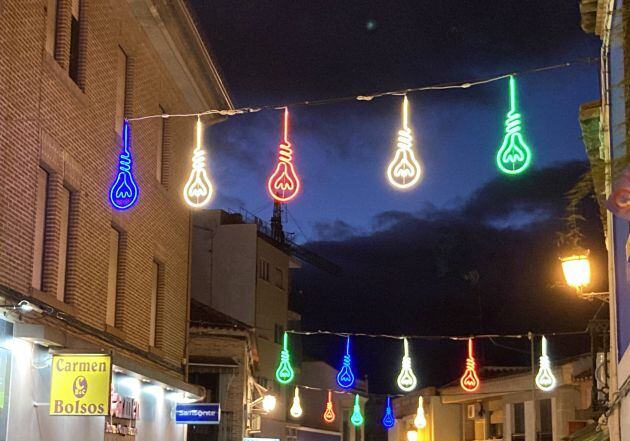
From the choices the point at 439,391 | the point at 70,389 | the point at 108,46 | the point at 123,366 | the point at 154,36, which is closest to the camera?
the point at 70,389

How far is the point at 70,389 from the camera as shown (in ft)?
52.2

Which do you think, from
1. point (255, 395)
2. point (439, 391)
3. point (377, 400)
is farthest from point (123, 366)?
point (377, 400)

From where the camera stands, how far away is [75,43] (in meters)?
18.5

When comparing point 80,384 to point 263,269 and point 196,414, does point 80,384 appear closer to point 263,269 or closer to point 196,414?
point 196,414

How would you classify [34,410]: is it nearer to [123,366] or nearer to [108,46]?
[123,366]

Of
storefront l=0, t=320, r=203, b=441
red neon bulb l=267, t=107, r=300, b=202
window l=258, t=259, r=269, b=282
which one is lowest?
storefront l=0, t=320, r=203, b=441

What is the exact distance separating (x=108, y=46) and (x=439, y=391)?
3422 cm

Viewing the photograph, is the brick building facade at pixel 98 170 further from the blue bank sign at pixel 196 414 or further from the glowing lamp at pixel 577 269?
the glowing lamp at pixel 577 269

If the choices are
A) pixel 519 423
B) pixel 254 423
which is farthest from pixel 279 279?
pixel 519 423

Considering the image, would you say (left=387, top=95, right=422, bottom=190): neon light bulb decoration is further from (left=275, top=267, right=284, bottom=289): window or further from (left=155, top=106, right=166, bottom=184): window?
(left=275, top=267, right=284, bottom=289): window

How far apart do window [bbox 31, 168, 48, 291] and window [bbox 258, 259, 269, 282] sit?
37347mm

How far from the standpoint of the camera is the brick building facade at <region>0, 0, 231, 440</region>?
15477 mm

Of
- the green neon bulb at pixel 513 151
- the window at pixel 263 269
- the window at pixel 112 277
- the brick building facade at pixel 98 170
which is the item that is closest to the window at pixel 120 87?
the brick building facade at pixel 98 170

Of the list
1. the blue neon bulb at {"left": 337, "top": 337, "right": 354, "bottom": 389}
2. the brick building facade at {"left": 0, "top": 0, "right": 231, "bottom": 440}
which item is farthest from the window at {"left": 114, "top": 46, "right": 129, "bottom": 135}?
the blue neon bulb at {"left": 337, "top": 337, "right": 354, "bottom": 389}
